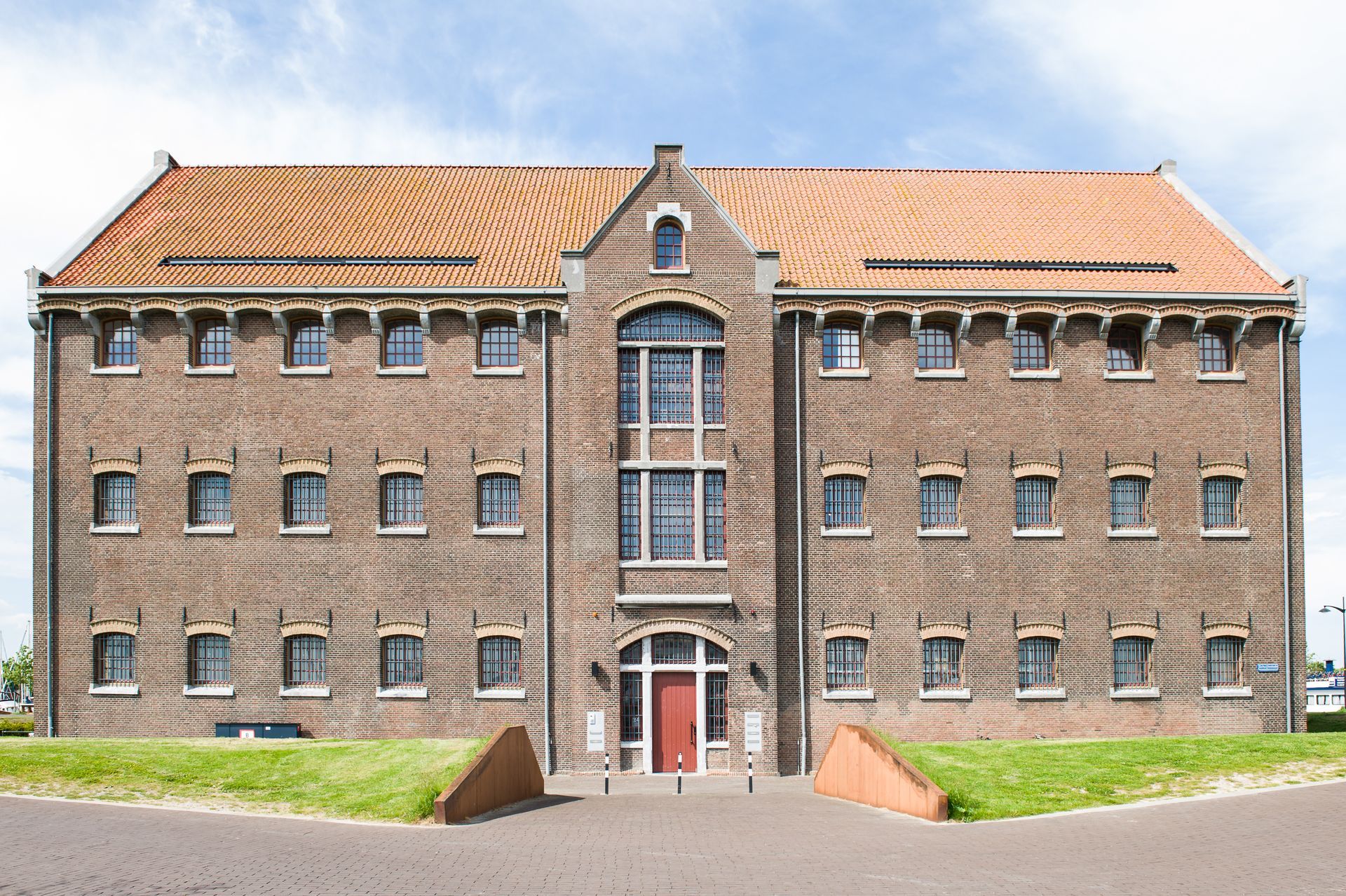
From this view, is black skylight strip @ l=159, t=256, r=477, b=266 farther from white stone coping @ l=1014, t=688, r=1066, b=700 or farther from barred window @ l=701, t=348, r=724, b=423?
white stone coping @ l=1014, t=688, r=1066, b=700

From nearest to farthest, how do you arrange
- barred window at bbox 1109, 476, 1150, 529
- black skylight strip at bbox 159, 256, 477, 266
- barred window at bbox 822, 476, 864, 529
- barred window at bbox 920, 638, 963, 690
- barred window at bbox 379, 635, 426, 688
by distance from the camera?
barred window at bbox 379, 635, 426, 688 → barred window at bbox 920, 638, 963, 690 → barred window at bbox 822, 476, 864, 529 → barred window at bbox 1109, 476, 1150, 529 → black skylight strip at bbox 159, 256, 477, 266

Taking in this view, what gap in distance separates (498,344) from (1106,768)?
1778 centimetres

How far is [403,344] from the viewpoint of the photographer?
98.0 ft

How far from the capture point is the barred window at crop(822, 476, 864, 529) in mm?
29578

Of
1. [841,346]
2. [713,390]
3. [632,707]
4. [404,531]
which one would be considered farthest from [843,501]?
[404,531]

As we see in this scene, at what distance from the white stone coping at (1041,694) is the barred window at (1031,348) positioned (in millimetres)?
8521

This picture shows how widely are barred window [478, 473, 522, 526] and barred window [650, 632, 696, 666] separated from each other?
485 cm

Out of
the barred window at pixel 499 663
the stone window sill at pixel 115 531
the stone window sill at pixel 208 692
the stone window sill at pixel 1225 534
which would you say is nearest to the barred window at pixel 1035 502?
the stone window sill at pixel 1225 534

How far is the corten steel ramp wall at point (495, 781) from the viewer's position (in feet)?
61.1

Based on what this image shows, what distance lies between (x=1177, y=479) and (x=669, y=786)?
1584cm

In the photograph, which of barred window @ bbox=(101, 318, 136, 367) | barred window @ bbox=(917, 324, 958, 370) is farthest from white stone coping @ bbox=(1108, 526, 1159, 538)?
barred window @ bbox=(101, 318, 136, 367)

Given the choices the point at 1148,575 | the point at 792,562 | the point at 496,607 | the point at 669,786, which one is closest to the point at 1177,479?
the point at 1148,575

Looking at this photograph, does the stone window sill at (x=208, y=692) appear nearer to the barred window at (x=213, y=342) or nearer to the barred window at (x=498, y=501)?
the barred window at (x=498, y=501)

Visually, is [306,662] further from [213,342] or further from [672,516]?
[672,516]
